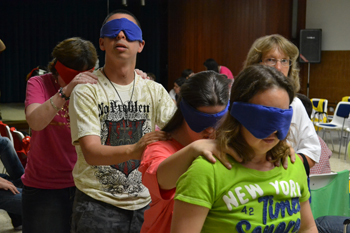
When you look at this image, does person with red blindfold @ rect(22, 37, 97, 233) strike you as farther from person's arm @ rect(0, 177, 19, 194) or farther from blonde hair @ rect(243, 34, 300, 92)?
person's arm @ rect(0, 177, 19, 194)

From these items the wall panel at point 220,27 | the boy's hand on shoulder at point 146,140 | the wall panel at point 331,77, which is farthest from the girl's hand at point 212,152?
the wall panel at point 331,77

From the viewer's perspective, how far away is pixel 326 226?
2.17m

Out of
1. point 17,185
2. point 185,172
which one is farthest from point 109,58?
point 17,185

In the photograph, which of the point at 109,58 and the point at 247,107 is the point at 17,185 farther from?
the point at 247,107

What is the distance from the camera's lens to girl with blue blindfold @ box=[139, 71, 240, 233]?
1071mm

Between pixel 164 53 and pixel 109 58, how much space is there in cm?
1173

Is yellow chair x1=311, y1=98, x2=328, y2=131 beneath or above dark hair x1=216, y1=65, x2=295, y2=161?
beneath

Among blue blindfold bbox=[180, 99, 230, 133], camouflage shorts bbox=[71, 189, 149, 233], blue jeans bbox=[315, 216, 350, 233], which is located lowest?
blue jeans bbox=[315, 216, 350, 233]

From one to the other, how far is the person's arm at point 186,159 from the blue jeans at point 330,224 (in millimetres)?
1449

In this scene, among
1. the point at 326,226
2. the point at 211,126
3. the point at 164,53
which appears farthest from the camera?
the point at 164,53

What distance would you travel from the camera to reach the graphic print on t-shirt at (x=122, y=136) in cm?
148

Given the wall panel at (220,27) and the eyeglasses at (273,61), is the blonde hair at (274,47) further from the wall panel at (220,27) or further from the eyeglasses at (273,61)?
the wall panel at (220,27)

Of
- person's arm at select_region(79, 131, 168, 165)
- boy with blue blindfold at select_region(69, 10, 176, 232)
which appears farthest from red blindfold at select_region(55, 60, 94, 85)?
person's arm at select_region(79, 131, 168, 165)

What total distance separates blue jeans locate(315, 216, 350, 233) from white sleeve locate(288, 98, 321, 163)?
0.63m
